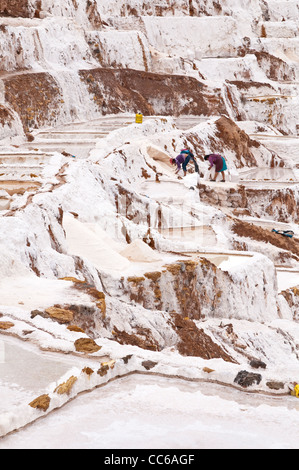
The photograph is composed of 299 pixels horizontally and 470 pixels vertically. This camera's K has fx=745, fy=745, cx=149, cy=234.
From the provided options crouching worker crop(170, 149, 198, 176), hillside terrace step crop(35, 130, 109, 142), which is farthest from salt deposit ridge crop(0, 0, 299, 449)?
crouching worker crop(170, 149, 198, 176)

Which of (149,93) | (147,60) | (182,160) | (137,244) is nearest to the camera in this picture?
(137,244)

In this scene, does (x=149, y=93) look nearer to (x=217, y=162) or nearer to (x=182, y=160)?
(x=217, y=162)

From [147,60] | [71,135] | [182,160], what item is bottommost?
[182,160]

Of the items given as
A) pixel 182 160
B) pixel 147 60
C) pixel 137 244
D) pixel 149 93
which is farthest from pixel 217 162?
pixel 147 60

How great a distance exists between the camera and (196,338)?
11281 mm

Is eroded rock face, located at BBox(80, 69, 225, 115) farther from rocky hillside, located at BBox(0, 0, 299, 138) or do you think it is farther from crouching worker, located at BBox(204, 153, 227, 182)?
crouching worker, located at BBox(204, 153, 227, 182)

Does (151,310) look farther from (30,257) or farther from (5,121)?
(5,121)

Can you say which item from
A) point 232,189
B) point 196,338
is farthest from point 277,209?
point 196,338

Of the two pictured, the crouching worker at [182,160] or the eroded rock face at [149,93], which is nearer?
the crouching worker at [182,160]

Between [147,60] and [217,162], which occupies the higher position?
[147,60]

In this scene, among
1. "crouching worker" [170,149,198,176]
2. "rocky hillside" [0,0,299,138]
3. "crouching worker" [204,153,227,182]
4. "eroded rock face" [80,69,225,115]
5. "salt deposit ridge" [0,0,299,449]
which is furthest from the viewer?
"eroded rock face" [80,69,225,115]

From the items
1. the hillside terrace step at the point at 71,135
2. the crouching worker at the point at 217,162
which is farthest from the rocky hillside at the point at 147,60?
the crouching worker at the point at 217,162

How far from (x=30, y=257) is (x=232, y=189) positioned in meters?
14.8

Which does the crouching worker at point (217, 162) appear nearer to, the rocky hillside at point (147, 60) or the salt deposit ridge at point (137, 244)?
the salt deposit ridge at point (137, 244)
